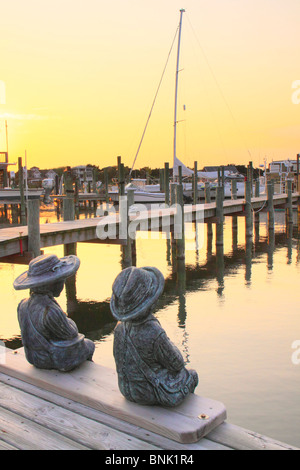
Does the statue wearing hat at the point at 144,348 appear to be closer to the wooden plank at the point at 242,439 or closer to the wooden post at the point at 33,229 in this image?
the wooden plank at the point at 242,439

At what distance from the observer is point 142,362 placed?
3.50 m

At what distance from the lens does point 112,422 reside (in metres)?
3.34

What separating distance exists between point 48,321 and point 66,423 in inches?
42.9

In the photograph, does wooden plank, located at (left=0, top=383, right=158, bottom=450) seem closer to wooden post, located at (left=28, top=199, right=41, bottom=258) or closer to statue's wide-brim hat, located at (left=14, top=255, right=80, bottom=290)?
statue's wide-brim hat, located at (left=14, top=255, right=80, bottom=290)

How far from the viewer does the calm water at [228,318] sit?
6660 millimetres

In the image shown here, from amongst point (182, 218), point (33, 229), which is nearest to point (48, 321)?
point (33, 229)

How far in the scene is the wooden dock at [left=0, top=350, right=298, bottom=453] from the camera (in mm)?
3039

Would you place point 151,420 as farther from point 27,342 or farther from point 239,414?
point 239,414

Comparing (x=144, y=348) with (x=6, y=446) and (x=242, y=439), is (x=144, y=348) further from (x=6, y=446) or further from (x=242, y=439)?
(x=6, y=446)

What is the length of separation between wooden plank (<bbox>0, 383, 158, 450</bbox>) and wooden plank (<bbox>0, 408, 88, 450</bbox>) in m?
0.04

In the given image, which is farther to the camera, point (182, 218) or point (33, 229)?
point (182, 218)

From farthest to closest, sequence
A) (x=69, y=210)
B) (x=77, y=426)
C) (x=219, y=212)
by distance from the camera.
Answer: (x=219, y=212), (x=69, y=210), (x=77, y=426)
